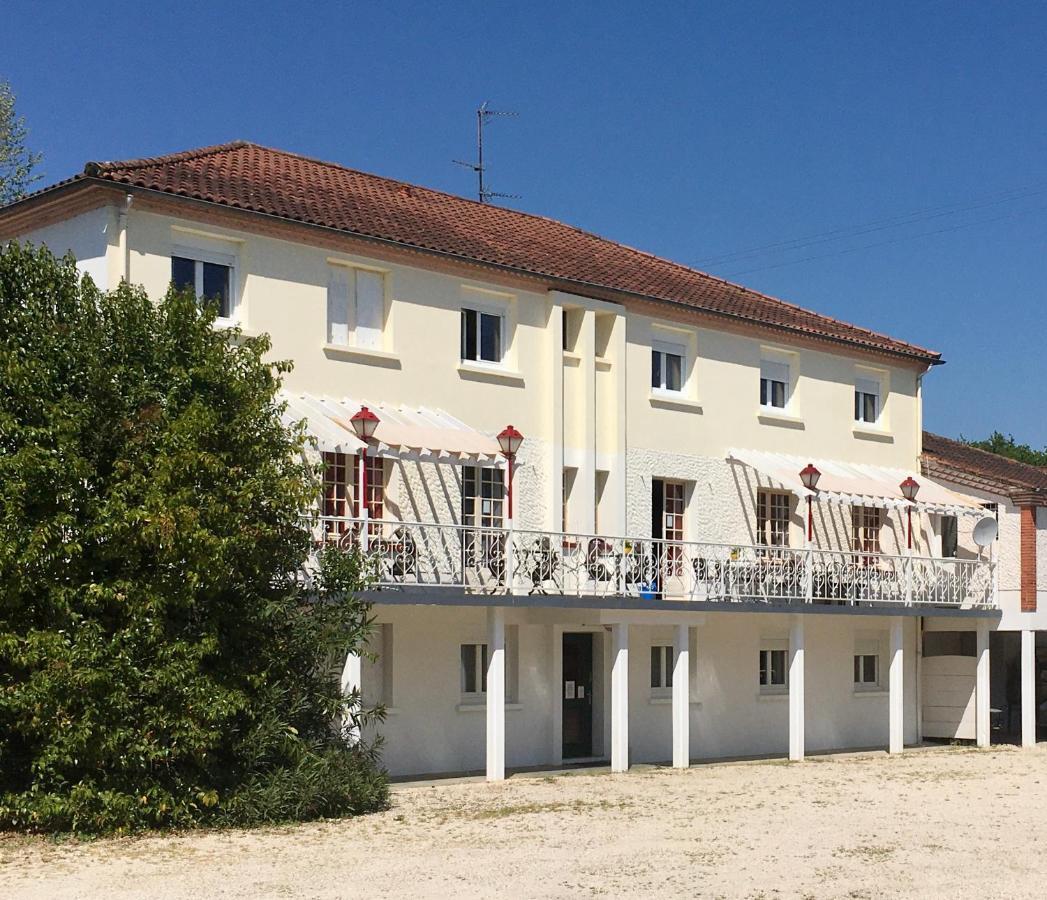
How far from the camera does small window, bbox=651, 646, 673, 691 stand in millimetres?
27484

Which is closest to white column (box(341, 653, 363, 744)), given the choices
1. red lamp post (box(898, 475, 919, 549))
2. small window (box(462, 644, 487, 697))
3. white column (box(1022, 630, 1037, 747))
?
small window (box(462, 644, 487, 697))

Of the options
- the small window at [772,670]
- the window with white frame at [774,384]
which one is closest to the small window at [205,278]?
the window with white frame at [774,384]

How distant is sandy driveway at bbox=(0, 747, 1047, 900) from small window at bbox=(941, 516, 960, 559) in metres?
10.3

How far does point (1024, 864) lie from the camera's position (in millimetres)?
15344

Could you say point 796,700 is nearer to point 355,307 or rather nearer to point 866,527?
point 866,527

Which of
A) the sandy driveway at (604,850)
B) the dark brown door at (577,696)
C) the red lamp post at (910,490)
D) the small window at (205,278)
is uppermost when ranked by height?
the small window at (205,278)

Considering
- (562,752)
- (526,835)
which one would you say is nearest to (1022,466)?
(562,752)

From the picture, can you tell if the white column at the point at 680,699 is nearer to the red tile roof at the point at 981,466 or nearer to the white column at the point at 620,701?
the white column at the point at 620,701

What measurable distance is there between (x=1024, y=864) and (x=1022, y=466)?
2162 centimetres

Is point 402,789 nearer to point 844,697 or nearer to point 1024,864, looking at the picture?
point 1024,864

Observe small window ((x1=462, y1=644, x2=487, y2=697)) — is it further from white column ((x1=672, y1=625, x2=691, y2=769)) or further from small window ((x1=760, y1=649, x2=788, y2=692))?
small window ((x1=760, y1=649, x2=788, y2=692))

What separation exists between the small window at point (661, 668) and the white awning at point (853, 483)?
3551mm

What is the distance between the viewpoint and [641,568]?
81.7 feet

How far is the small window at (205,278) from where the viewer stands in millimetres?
21328
